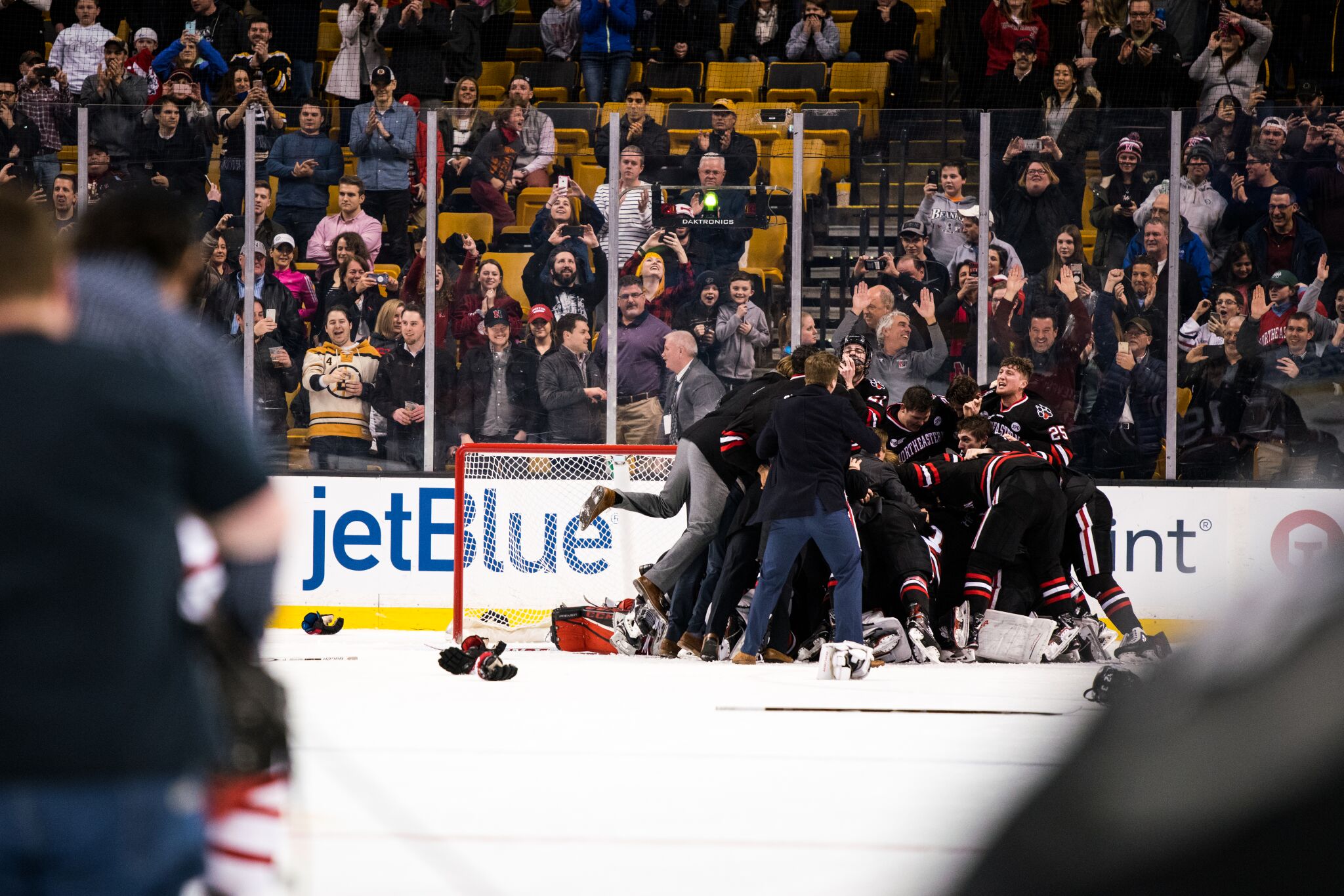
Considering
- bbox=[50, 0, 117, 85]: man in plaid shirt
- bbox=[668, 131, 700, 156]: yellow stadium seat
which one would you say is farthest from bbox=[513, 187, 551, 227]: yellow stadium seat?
bbox=[50, 0, 117, 85]: man in plaid shirt

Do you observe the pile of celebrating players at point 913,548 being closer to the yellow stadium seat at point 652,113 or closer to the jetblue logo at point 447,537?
the jetblue logo at point 447,537

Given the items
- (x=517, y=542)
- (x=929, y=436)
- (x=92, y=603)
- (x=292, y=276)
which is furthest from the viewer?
(x=292, y=276)

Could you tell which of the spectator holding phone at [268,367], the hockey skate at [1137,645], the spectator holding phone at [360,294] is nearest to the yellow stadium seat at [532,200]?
the spectator holding phone at [360,294]

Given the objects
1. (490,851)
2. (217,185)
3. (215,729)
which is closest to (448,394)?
(217,185)

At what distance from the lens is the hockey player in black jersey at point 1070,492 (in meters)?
8.91

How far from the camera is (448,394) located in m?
10.8

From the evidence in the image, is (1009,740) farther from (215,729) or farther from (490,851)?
(215,729)

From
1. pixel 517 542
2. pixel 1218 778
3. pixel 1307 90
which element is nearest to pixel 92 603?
pixel 1218 778

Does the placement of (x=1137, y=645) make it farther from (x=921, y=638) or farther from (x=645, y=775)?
(x=645, y=775)

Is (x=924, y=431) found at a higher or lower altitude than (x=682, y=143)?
lower

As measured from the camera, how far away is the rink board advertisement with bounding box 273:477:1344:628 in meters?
10.1

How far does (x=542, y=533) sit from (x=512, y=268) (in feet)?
6.63

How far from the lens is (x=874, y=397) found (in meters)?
9.44

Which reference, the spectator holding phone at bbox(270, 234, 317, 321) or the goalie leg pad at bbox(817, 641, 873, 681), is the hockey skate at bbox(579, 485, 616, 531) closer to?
the goalie leg pad at bbox(817, 641, 873, 681)
